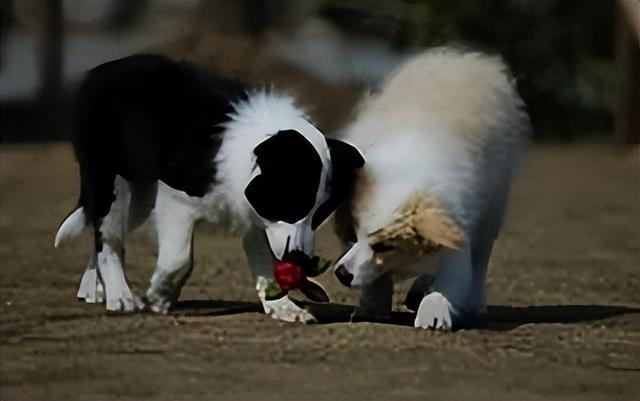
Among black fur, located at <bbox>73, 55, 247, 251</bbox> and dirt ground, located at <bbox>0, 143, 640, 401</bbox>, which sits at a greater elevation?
black fur, located at <bbox>73, 55, 247, 251</bbox>

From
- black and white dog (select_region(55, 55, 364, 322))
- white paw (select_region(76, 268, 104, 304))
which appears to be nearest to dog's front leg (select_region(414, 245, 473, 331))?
black and white dog (select_region(55, 55, 364, 322))

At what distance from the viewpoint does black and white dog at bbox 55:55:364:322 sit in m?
2.68

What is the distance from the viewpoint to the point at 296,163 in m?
2.66

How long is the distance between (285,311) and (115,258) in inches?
13.5

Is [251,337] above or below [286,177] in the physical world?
below

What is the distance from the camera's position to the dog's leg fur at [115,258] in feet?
9.21

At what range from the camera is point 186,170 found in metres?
2.75

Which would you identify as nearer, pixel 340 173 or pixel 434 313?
pixel 340 173

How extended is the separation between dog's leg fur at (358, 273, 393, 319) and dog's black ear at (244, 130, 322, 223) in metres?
0.21

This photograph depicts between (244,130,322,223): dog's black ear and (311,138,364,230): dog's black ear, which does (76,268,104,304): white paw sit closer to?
(244,130,322,223): dog's black ear

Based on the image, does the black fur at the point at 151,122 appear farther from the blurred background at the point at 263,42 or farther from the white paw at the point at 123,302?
the white paw at the point at 123,302

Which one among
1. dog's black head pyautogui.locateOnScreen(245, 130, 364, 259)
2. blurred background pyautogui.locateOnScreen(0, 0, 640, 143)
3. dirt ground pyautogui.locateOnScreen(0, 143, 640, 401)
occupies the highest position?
blurred background pyautogui.locateOnScreen(0, 0, 640, 143)

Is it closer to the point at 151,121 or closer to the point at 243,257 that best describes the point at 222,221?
the point at 243,257

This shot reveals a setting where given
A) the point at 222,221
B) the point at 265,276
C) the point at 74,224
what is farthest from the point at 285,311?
the point at 74,224
